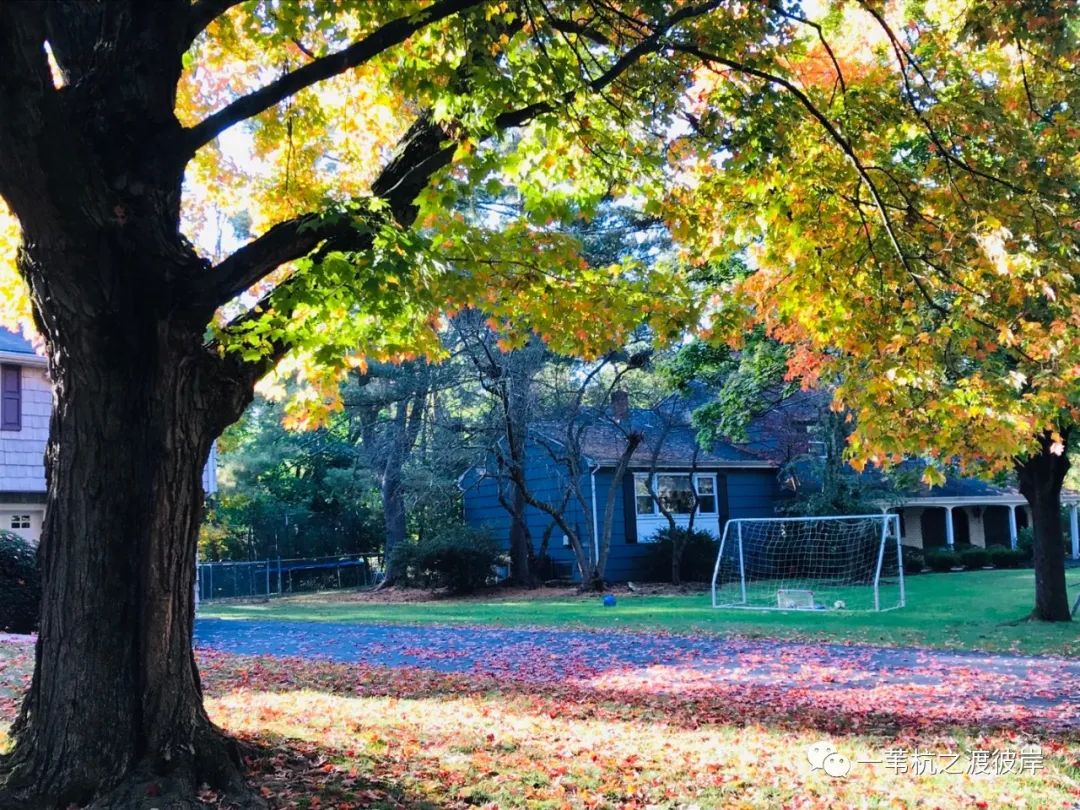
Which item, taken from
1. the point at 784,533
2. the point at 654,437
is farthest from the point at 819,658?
the point at 654,437

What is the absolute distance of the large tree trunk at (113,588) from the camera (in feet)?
15.9

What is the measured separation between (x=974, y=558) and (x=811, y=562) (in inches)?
312

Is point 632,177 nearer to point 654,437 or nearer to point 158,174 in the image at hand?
point 158,174

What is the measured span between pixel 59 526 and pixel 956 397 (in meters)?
6.53

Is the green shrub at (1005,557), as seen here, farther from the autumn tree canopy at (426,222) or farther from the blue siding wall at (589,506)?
the autumn tree canopy at (426,222)

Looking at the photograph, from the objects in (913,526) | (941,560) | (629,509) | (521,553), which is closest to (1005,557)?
(941,560)

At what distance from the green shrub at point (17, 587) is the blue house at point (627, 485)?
12.4m

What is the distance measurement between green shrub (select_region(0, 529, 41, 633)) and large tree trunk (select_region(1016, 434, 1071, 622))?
15147 mm

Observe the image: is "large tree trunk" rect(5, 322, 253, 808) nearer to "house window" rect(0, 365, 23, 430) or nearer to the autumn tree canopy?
the autumn tree canopy

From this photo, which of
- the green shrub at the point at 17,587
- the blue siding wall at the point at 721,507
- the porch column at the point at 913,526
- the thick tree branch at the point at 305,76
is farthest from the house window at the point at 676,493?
the thick tree branch at the point at 305,76

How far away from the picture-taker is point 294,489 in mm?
35438

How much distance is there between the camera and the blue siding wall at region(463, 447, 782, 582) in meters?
27.2

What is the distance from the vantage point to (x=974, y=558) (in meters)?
29.9

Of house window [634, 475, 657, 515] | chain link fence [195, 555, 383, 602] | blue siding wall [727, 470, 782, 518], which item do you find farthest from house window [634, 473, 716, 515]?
chain link fence [195, 555, 383, 602]
